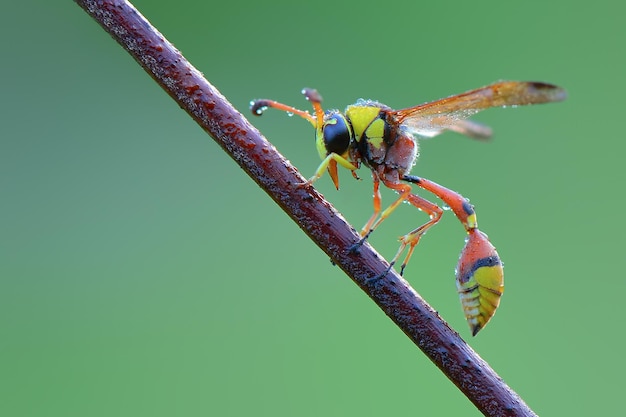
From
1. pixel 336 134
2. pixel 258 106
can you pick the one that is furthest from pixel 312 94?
pixel 336 134

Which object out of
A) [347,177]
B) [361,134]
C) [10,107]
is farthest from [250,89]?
[361,134]

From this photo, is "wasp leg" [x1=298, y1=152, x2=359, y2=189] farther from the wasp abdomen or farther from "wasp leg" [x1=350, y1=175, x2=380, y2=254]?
the wasp abdomen

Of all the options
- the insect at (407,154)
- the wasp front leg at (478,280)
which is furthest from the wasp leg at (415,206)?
the wasp front leg at (478,280)

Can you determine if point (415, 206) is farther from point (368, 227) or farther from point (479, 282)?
point (368, 227)

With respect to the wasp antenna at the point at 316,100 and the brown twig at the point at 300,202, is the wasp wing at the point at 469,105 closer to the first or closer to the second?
the wasp antenna at the point at 316,100

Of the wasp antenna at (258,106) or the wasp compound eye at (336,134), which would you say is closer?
the wasp antenna at (258,106)

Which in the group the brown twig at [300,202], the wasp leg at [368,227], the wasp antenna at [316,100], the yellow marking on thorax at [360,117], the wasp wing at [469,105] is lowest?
the brown twig at [300,202]

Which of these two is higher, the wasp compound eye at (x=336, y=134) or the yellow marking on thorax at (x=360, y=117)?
the yellow marking on thorax at (x=360, y=117)

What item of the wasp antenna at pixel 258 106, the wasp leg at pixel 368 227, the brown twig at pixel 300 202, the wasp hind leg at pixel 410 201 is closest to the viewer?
the brown twig at pixel 300 202
